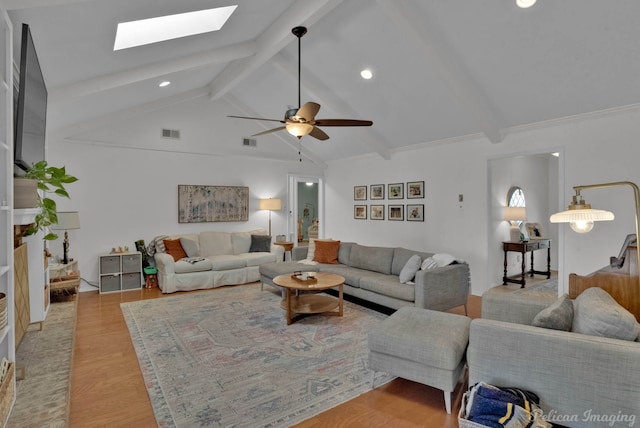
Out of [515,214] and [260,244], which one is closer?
[515,214]

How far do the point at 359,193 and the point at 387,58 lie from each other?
351cm

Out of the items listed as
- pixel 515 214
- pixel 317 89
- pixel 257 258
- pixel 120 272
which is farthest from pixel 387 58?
pixel 120 272

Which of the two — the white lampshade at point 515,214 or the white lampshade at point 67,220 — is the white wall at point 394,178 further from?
the white lampshade at point 67,220

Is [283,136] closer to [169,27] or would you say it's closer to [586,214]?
[169,27]

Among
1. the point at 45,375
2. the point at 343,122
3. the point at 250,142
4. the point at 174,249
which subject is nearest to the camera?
the point at 45,375

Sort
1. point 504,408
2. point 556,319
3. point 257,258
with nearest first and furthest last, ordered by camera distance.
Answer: point 504,408
point 556,319
point 257,258

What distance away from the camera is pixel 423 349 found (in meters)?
2.35

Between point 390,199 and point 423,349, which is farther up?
point 390,199

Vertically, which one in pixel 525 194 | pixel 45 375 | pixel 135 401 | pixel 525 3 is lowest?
pixel 135 401

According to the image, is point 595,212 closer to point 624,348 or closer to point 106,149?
point 624,348

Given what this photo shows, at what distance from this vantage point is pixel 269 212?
301 inches

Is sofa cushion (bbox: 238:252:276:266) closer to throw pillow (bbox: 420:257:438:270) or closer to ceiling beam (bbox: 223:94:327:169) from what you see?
ceiling beam (bbox: 223:94:327:169)

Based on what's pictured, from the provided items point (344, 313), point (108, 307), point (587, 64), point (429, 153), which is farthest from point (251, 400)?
point (429, 153)

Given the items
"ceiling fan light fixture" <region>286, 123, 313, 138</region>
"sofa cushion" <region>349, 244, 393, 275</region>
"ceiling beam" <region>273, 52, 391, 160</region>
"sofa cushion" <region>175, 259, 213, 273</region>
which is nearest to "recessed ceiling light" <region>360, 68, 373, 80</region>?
"ceiling beam" <region>273, 52, 391, 160</region>
